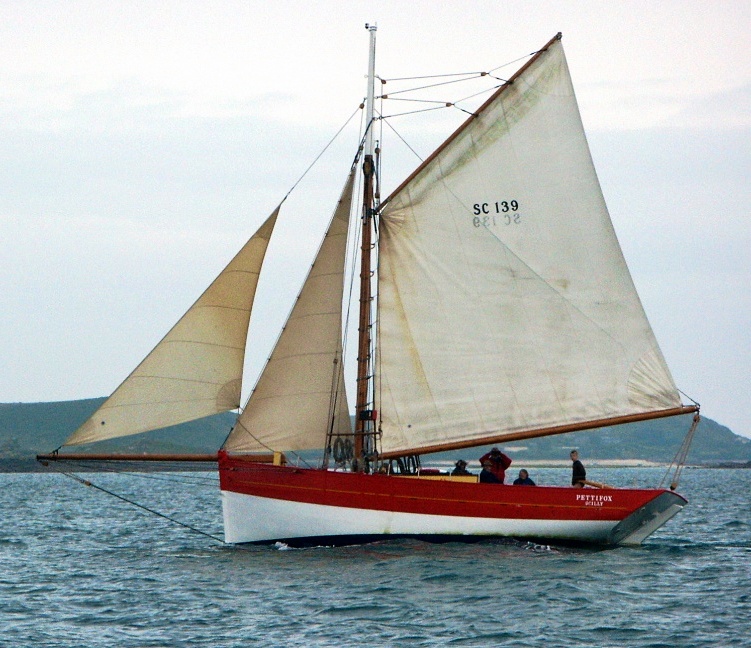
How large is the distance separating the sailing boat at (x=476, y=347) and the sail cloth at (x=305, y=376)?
4 centimetres

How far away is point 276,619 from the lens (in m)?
24.8

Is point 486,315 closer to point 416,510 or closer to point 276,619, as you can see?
point 416,510

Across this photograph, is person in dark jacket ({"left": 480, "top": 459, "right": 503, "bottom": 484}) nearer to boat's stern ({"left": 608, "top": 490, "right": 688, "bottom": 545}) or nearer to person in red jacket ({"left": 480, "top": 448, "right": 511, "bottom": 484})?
person in red jacket ({"left": 480, "top": 448, "right": 511, "bottom": 484})

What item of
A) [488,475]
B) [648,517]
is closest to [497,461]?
[488,475]

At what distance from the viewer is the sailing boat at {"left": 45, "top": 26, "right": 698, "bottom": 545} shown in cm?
3400

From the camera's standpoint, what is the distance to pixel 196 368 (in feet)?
107

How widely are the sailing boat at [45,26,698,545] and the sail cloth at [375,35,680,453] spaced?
40mm

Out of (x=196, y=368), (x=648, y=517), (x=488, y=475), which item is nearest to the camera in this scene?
(x=196, y=368)

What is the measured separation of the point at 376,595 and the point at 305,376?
8357 mm

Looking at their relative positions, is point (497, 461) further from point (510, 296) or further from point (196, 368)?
point (196, 368)

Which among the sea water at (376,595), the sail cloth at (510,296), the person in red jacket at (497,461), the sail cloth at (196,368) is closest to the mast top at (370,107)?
the sail cloth at (510,296)

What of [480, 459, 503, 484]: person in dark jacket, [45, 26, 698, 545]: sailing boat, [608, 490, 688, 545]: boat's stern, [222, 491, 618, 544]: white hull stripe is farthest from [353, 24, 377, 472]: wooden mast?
[608, 490, 688, 545]: boat's stern

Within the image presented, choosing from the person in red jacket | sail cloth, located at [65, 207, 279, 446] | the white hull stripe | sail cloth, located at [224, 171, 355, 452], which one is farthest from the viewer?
the person in red jacket

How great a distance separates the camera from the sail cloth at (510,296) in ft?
113
